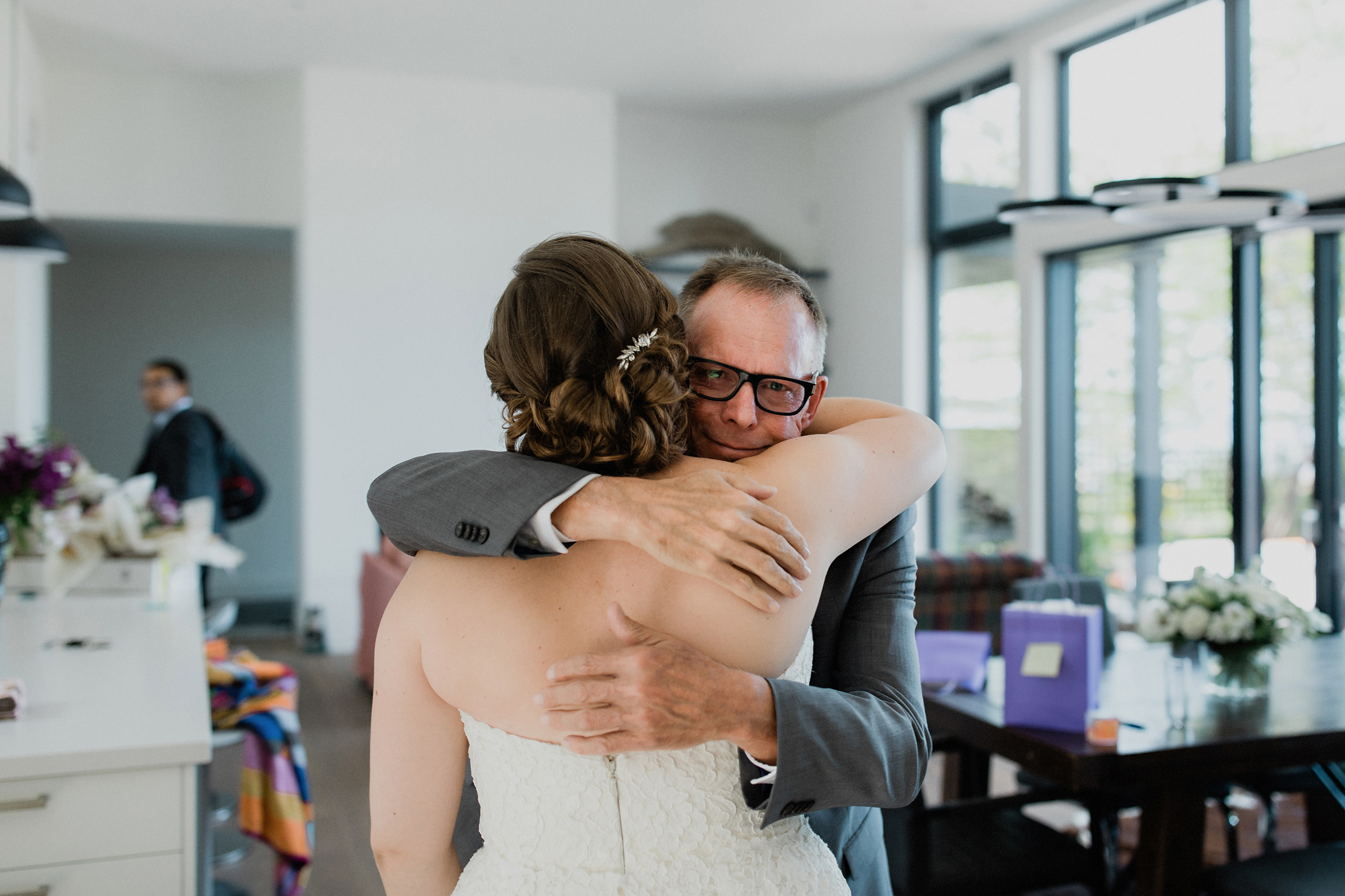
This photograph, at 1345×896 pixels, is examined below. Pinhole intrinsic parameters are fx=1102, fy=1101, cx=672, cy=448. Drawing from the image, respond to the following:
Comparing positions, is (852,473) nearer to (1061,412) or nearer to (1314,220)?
(1314,220)

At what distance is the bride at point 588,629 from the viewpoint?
105cm

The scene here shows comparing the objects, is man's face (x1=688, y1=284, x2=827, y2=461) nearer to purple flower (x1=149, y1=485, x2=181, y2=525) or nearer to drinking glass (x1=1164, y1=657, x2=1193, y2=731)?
drinking glass (x1=1164, y1=657, x2=1193, y2=731)

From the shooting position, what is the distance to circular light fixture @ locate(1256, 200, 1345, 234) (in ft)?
11.9

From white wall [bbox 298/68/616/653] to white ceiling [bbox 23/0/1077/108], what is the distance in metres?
0.31

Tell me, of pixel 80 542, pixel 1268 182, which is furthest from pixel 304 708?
pixel 1268 182

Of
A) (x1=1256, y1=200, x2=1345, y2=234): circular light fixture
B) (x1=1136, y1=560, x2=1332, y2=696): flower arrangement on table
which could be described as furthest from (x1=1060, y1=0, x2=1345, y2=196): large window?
(x1=1136, y1=560, x2=1332, y2=696): flower arrangement on table

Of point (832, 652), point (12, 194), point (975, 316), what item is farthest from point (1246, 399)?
point (12, 194)

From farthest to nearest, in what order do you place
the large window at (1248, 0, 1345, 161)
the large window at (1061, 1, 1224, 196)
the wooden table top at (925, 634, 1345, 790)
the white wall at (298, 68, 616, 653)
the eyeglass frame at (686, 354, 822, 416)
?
the white wall at (298, 68, 616, 653)
the large window at (1061, 1, 1224, 196)
the large window at (1248, 0, 1345, 161)
the wooden table top at (925, 634, 1345, 790)
the eyeglass frame at (686, 354, 822, 416)

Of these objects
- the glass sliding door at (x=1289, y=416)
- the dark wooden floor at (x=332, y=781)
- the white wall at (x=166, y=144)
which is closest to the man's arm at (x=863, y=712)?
the dark wooden floor at (x=332, y=781)

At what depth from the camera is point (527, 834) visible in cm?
114

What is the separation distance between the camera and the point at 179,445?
19.8 ft

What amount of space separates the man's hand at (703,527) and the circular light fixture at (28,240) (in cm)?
331

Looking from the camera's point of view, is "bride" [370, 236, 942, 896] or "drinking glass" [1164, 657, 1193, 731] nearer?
"bride" [370, 236, 942, 896]

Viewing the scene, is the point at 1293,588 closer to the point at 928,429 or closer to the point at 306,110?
the point at 928,429
